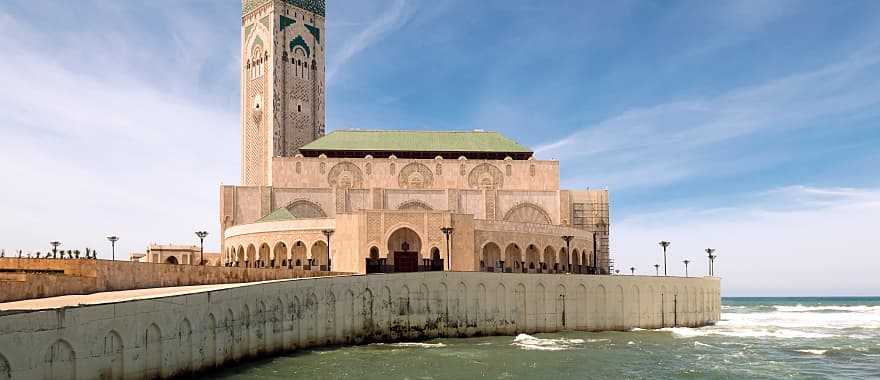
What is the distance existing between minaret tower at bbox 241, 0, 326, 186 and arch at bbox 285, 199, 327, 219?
7.97 meters

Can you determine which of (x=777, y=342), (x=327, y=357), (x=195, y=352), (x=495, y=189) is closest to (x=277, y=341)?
(x=327, y=357)

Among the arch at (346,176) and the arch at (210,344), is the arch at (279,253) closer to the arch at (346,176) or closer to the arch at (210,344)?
the arch at (346,176)

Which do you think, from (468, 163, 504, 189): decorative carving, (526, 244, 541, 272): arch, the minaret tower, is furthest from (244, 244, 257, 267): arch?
(526, 244, 541, 272): arch

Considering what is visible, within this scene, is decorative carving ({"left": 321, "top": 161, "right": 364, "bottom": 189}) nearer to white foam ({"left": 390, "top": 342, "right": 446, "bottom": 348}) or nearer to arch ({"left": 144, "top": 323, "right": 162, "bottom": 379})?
white foam ({"left": 390, "top": 342, "right": 446, "bottom": 348})

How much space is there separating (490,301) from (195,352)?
23.1m

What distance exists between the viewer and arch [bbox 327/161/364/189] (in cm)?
6988

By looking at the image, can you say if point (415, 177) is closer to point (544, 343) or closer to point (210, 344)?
point (544, 343)

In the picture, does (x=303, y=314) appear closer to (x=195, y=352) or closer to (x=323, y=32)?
(x=195, y=352)

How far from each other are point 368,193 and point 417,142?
9.16m

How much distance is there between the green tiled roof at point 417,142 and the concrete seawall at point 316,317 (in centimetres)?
2363

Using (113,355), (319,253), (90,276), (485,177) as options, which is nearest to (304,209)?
(319,253)

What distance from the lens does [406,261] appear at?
5428 centimetres

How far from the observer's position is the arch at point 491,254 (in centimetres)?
5962

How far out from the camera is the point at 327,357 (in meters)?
32.2
